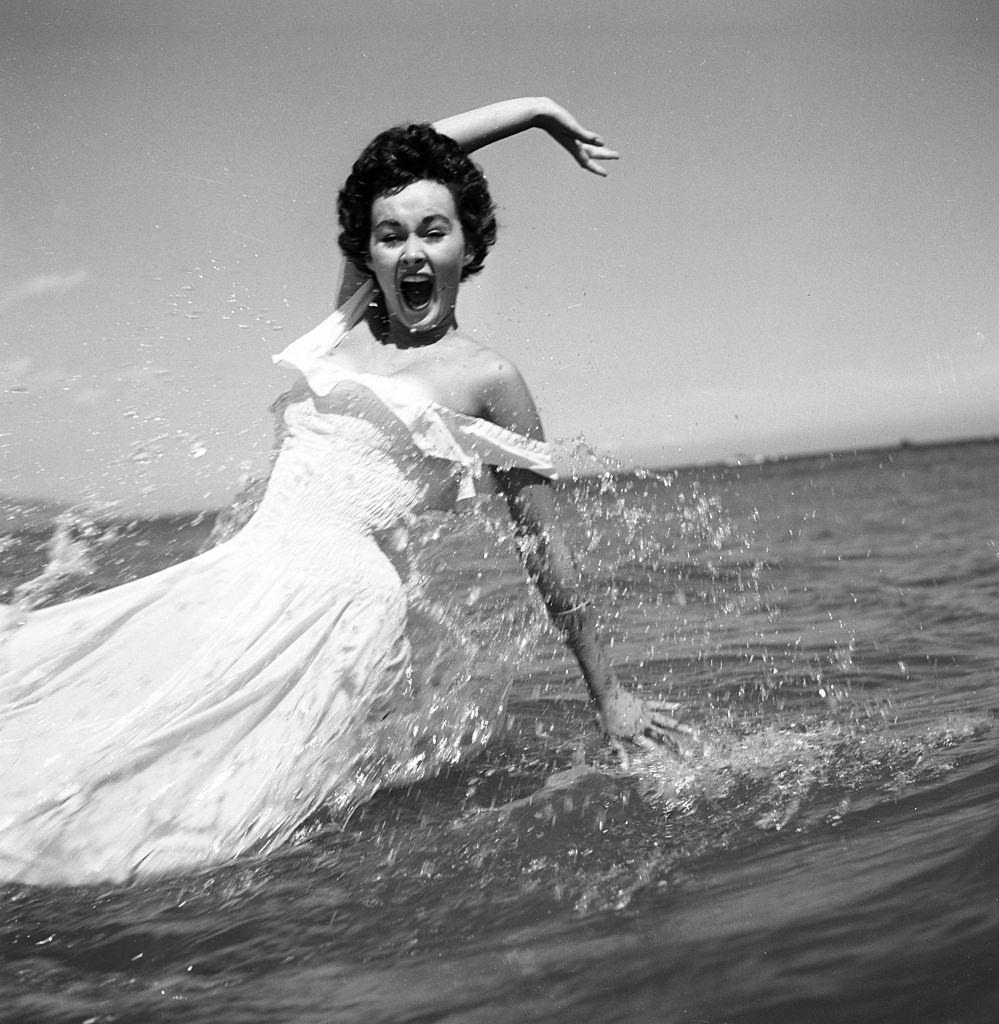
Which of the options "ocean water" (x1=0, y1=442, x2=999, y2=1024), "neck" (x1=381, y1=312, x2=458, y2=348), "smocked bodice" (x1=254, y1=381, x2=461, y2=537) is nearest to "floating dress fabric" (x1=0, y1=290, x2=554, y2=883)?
"smocked bodice" (x1=254, y1=381, x2=461, y2=537)

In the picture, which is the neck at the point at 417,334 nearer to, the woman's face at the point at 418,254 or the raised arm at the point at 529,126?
the woman's face at the point at 418,254

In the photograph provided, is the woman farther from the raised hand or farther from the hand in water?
the raised hand

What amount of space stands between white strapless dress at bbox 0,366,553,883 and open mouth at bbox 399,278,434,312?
29cm

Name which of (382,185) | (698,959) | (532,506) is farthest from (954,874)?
(382,185)

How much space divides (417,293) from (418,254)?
0.11m

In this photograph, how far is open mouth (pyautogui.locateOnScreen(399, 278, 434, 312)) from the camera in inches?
119

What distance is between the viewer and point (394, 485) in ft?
9.63

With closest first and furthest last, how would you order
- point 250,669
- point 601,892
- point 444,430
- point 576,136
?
point 601,892 < point 250,669 < point 444,430 < point 576,136

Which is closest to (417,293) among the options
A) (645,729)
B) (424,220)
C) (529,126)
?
(424,220)

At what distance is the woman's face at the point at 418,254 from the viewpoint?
3023 millimetres

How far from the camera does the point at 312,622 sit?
9.32 ft

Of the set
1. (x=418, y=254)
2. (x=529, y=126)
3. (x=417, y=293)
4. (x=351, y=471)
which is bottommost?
(x=351, y=471)

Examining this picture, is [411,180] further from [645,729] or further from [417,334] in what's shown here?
[645,729]

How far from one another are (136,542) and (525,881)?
12636 mm
